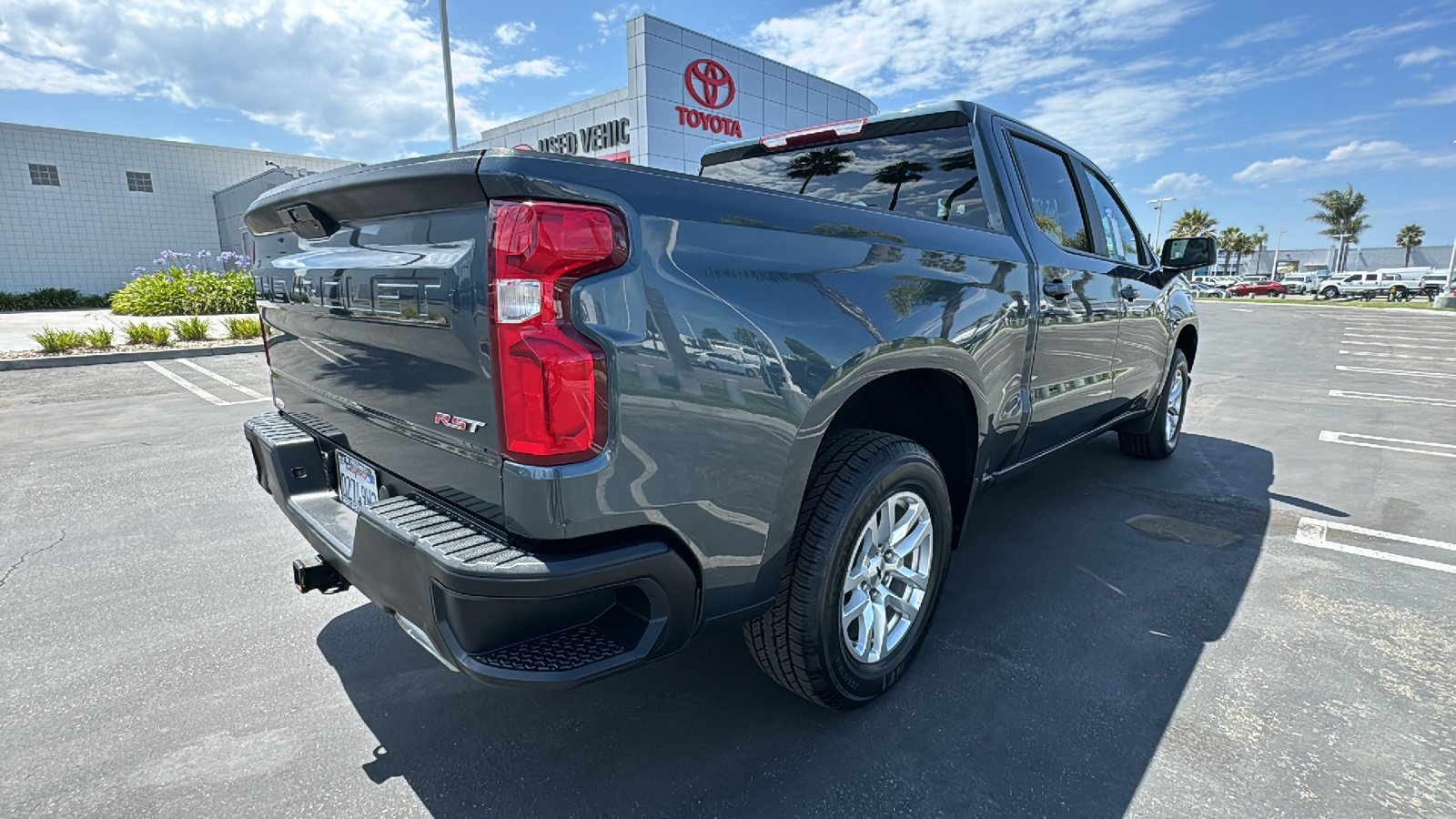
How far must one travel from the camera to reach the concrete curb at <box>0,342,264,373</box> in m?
9.47

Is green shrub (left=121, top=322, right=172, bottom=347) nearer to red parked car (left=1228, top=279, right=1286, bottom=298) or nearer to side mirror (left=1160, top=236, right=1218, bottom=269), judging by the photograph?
side mirror (left=1160, top=236, right=1218, bottom=269)

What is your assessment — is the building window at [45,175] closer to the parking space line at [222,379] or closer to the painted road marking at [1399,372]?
the parking space line at [222,379]

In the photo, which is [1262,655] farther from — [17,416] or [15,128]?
[15,128]

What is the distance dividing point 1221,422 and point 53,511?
29.6 ft

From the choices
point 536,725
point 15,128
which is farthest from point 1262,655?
point 15,128

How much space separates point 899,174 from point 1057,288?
821 millimetres

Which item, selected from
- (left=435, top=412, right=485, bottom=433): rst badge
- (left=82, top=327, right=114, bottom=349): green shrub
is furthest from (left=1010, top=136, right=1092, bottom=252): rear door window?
(left=82, top=327, right=114, bottom=349): green shrub

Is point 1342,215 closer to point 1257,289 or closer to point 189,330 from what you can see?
point 1257,289

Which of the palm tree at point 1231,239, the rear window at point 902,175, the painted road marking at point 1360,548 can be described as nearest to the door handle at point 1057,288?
the rear window at point 902,175

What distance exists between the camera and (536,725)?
2.21 m

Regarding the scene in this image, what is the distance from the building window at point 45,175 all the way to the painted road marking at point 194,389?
2202 cm

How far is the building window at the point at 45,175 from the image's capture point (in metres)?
24.1

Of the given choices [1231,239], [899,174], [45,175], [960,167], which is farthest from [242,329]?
[1231,239]

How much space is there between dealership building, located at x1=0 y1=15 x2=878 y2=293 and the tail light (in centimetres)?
1397
